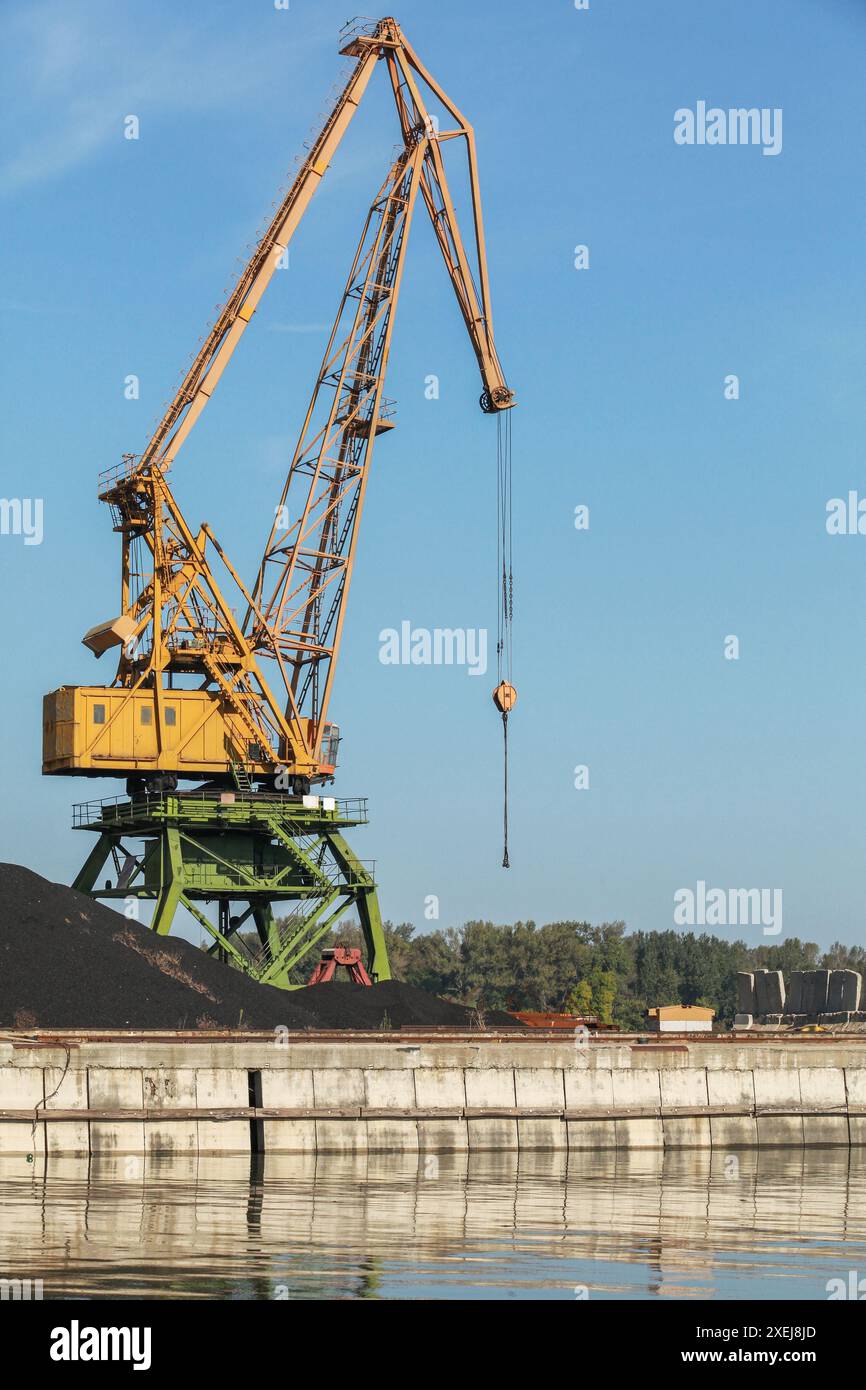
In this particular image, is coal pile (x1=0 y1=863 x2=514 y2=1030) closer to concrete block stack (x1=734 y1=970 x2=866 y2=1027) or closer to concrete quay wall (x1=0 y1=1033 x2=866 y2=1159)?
concrete quay wall (x1=0 y1=1033 x2=866 y2=1159)

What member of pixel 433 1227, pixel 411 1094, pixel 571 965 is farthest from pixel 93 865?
pixel 571 965

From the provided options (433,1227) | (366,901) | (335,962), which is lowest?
(433,1227)

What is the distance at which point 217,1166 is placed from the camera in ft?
102

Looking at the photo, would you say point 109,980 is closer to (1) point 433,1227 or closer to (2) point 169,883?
(2) point 169,883

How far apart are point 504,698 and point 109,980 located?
1757 centimetres

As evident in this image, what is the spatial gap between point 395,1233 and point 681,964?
4588 inches

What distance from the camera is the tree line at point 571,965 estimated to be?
117688mm

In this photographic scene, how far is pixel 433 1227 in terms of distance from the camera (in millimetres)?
22234

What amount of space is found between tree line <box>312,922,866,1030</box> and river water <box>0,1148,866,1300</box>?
72.6m

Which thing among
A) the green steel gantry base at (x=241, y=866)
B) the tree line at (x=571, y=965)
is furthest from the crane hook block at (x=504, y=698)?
the tree line at (x=571, y=965)

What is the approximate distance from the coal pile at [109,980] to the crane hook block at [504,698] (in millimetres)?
10021

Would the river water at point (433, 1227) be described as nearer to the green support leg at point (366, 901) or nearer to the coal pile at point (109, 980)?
the coal pile at point (109, 980)

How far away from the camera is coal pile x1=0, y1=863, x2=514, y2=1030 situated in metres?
38.7
